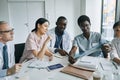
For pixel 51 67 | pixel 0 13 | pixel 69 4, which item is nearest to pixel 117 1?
pixel 69 4

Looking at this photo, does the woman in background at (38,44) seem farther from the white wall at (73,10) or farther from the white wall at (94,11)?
the white wall at (94,11)

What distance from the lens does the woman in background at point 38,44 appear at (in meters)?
2.08

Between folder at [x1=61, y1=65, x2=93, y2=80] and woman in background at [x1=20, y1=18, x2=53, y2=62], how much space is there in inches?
15.8

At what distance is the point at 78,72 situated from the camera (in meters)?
1.61

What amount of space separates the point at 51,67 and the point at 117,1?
3280mm

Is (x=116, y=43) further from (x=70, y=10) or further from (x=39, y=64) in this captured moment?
(x=70, y=10)

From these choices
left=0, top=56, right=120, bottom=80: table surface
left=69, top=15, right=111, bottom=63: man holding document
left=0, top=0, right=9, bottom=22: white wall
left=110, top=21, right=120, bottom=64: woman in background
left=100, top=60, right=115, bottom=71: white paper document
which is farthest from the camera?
left=0, top=0, right=9, bottom=22: white wall

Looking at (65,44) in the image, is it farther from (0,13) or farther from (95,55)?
(0,13)

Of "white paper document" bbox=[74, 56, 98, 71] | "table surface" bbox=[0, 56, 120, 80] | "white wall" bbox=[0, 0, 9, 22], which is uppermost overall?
"white wall" bbox=[0, 0, 9, 22]

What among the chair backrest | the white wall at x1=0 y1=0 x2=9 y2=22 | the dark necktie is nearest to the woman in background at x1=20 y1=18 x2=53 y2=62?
the chair backrest

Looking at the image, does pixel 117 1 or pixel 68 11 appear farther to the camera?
pixel 68 11

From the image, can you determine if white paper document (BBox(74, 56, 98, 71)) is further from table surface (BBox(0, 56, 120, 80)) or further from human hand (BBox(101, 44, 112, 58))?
human hand (BBox(101, 44, 112, 58))

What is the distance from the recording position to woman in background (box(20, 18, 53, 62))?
2.08 meters

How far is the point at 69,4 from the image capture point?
4812 mm
